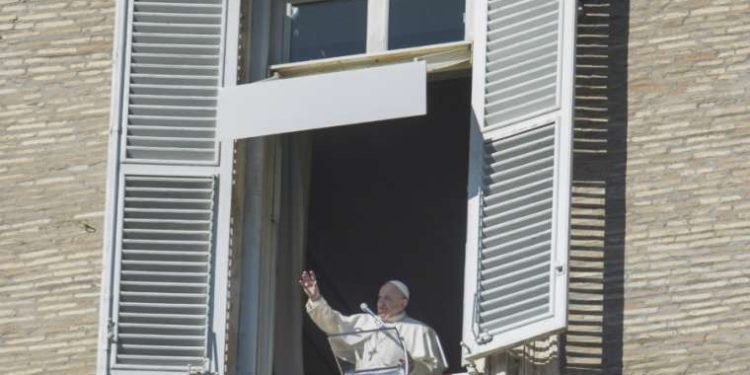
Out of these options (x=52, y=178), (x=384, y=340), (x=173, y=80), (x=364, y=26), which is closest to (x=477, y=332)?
(x=384, y=340)

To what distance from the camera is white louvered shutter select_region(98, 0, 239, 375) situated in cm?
1572

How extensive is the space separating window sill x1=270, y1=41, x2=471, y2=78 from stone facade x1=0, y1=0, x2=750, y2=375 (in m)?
0.54

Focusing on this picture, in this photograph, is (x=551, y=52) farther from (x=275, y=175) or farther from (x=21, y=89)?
(x=21, y=89)

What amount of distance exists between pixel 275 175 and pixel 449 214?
5.91ft

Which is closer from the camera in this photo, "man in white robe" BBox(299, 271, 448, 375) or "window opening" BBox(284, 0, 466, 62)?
"man in white robe" BBox(299, 271, 448, 375)

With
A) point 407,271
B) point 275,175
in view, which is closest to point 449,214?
point 407,271

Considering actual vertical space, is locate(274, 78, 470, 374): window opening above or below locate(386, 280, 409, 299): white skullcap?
above

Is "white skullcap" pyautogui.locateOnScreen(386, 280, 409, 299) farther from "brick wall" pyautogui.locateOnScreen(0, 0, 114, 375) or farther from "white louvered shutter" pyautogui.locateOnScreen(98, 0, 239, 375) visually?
"brick wall" pyautogui.locateOnScreen(0, 0, 114, 375)

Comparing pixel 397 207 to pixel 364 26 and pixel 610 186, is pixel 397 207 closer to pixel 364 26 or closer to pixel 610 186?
pixel 364 26

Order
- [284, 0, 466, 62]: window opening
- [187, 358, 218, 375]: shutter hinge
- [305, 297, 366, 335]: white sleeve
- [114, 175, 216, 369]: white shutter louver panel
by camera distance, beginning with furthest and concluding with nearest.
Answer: [284, 0, 466, 62]: window opening
[305, 297, 366, 335]: white sleeve
[114, 175, 216, 369]: white shutter louver panel
[187, 358, 218, 375]: shutter hinge

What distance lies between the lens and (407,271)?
59.0 ft

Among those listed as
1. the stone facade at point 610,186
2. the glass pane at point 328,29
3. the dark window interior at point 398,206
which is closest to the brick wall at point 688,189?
the stone facade at point 610,186

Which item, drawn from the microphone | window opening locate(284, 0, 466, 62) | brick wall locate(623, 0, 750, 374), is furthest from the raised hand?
brick wall locate(623, 0, 750, 374)

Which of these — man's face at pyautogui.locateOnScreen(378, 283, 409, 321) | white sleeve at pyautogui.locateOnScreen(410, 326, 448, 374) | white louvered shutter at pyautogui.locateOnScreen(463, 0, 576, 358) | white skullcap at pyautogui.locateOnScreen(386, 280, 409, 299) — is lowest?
white sleeve at pyautogui.locateOnScreen(410, 326, 448, 374)
